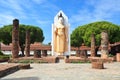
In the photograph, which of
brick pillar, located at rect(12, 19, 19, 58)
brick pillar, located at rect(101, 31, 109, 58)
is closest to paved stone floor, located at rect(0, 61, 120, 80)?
brick pillar, located at rect(12, 19, 19, 58)

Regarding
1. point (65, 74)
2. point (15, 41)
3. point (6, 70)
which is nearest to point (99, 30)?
point (15, 41)

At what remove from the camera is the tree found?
56.9 m

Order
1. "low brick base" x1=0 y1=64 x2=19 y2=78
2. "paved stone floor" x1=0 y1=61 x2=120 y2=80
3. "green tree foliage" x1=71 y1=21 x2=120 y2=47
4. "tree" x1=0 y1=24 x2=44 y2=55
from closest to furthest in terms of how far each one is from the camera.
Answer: "paved stone floor" x1=0 y1=61 x2=120 y2=80, "low brick base" x1=0 y1=64 x2=19 y2=78, "green tree foliage" x1=71 y1=21 x2=120 y2=47, "tree" x1=0 y1=24 x2=44 y2=55

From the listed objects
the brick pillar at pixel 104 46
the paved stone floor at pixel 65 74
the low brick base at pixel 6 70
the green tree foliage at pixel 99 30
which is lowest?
the paved stone floor at pixel 65 74

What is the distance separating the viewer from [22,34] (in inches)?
2258

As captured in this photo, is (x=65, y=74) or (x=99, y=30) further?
(x=99, y=30)

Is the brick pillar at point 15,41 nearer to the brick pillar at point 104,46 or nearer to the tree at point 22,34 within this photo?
the brick pillar at point 104,46

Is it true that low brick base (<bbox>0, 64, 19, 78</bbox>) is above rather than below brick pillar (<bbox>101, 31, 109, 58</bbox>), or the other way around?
below

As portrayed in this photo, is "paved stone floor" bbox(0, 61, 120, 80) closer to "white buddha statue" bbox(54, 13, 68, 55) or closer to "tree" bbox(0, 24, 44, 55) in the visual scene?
"white buddha statue" bbox(54, 13, 68, 55)

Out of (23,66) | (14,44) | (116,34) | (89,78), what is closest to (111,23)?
(116,34)

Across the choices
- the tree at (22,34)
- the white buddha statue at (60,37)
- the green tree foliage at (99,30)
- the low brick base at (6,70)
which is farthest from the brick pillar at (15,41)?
the tree at (22,34)

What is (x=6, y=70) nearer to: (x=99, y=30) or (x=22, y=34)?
(x=99, y=30)

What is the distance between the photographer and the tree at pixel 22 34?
56.9m

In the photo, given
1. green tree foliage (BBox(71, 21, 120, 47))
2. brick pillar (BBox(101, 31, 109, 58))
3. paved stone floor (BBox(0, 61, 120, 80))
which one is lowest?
paved stone floor (BBox(0, 61, 120, 80))
